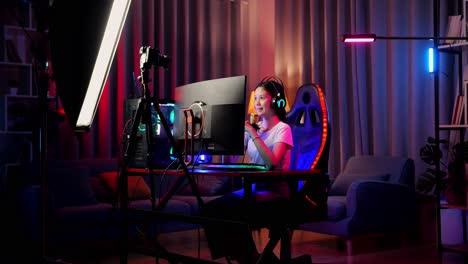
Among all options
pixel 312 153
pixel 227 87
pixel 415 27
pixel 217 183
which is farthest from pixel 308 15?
pixel 227 87

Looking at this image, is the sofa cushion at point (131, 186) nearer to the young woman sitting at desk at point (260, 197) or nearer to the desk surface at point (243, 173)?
the young woman sitting at desk at point (260, 197)

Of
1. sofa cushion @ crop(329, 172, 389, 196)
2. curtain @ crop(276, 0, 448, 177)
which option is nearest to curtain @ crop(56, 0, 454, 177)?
curtain @ crop(276, 0, 448, 177)

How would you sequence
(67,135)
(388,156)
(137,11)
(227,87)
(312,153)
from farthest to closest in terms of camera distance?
1. (137,11)
2. (67,135)
3. (388,156)
4. (312,153)
5. (227,87)

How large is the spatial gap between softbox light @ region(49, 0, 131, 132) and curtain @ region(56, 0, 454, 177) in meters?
2.60

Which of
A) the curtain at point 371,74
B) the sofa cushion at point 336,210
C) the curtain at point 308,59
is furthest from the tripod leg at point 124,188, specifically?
the curtain at point 371,74

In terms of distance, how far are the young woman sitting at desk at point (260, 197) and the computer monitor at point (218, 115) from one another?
32 cm

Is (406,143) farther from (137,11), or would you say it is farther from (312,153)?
(137,11)

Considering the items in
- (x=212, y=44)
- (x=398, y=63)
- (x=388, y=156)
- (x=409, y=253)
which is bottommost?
(x=409, y=253)

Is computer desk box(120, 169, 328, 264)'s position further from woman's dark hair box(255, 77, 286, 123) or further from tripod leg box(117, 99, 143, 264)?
woman's dark hair box(255, 77, 286, 123)

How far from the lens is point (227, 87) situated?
8.24 ft

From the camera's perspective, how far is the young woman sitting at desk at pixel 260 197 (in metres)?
2.79

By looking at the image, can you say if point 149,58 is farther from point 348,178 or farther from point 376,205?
point 348,178

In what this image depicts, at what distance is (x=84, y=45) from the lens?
2.06m

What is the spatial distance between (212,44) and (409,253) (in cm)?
328
